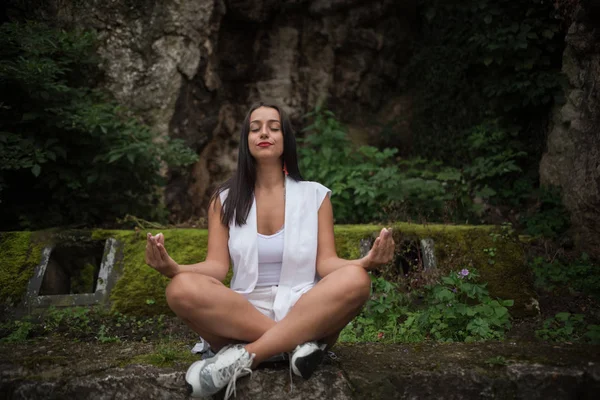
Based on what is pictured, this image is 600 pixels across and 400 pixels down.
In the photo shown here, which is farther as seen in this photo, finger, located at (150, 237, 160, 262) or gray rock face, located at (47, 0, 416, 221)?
gray rock face, located at (47, 0, 416, 221)

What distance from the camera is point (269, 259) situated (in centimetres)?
249

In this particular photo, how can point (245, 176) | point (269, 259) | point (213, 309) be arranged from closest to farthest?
1. point (213, 309)
2. point (269, 259)
3. point (245, 176)

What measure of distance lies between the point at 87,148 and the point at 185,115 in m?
1.75

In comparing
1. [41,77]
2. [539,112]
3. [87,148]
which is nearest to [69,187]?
[87,148]

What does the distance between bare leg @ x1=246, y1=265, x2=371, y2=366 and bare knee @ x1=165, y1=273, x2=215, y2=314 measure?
0.31 metres

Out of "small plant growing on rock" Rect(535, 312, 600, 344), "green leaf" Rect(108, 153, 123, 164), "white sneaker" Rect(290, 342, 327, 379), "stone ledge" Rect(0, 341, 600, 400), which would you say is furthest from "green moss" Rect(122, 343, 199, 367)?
"green leaf" Rect(108, 153, 123, 164)

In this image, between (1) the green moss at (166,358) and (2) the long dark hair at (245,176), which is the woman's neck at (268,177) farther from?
(1) the green moss at (166,358)

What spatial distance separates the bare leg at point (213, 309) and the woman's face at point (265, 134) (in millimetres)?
814

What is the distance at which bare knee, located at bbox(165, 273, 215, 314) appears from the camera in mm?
2059

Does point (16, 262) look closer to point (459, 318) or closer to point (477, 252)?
point (459, 318)

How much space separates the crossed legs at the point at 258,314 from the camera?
207 centimetres

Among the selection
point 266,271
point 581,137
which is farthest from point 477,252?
point 266,271

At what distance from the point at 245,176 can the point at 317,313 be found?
94 cm

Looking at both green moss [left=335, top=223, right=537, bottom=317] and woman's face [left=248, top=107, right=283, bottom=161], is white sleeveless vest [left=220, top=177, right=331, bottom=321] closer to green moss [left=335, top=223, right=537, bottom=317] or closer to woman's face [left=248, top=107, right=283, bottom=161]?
woman's face [left=248, top=107, right=283, bottom=161]
